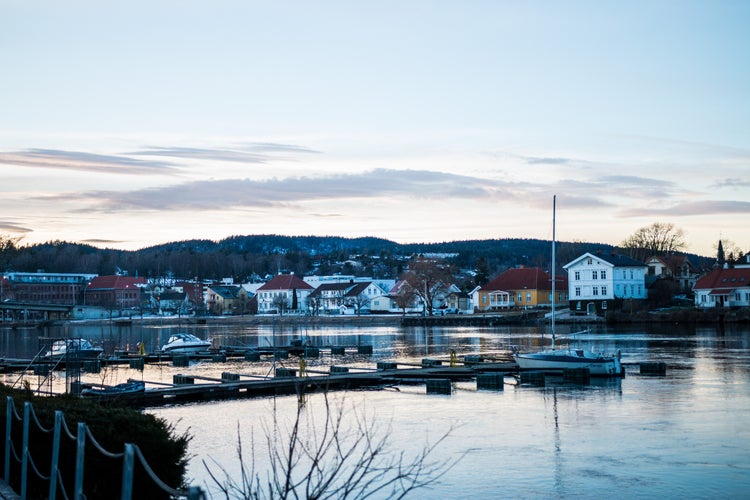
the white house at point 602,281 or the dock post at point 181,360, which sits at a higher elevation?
the white house at point 602,281

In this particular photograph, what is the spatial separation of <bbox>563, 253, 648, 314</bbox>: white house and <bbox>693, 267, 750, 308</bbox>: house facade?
23.4 feet

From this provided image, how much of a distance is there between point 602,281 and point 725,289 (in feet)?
45.2

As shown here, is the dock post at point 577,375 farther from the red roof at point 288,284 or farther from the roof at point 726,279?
the red roof at point 288,284

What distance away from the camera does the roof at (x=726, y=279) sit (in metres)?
100

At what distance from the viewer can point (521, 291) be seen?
403 feet

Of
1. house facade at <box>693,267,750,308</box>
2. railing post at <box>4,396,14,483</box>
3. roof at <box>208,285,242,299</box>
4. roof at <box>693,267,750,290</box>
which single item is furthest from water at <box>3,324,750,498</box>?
roof at <box>208,285,242,299</box>

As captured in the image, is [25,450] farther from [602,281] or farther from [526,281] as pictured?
[526,281]

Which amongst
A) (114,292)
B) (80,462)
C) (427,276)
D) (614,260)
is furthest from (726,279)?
(114,292)

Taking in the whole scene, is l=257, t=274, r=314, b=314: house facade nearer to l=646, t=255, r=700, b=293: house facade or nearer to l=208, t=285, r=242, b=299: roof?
l=208, t=285, r=242, b=299: roof

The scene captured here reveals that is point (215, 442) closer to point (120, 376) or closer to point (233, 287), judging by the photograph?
point (120, 376)

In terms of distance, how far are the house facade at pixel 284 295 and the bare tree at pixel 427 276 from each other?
45638 millimetres

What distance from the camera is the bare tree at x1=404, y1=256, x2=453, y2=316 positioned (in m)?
123

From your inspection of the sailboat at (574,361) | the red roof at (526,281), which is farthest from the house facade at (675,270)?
the sailboat at (574,361)

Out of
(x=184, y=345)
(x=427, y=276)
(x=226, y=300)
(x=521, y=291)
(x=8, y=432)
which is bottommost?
(x=184, y=345)
